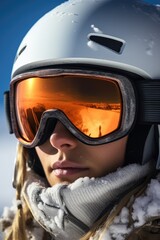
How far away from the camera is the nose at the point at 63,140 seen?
2.15 m

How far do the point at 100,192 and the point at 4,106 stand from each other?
840mm

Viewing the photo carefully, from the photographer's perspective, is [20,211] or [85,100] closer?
[85,100]

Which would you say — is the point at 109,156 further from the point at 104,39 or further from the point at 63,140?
the point at 104,39

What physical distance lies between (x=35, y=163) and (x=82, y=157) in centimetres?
41

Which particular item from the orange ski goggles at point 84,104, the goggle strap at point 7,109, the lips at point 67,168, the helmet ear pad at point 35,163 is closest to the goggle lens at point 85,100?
the orange ski goggles at point 84,104

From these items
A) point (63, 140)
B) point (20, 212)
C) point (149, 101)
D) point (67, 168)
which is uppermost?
point (149, 101)

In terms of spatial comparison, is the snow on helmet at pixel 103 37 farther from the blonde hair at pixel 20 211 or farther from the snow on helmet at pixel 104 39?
the blonde hair at pixel 20 211

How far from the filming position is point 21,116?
2455 mm

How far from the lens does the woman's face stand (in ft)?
7.02

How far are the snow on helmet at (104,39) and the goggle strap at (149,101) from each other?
51 millimetres

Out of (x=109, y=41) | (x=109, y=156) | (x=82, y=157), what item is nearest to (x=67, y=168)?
(x=82, y=157)

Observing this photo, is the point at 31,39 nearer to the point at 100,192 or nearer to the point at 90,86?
the point at 90,86

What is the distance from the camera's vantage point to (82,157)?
2146 mm

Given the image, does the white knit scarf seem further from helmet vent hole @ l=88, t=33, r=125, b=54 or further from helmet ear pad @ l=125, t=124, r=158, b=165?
helmet vent hole @ l=88, t=33, r=125, b=54
